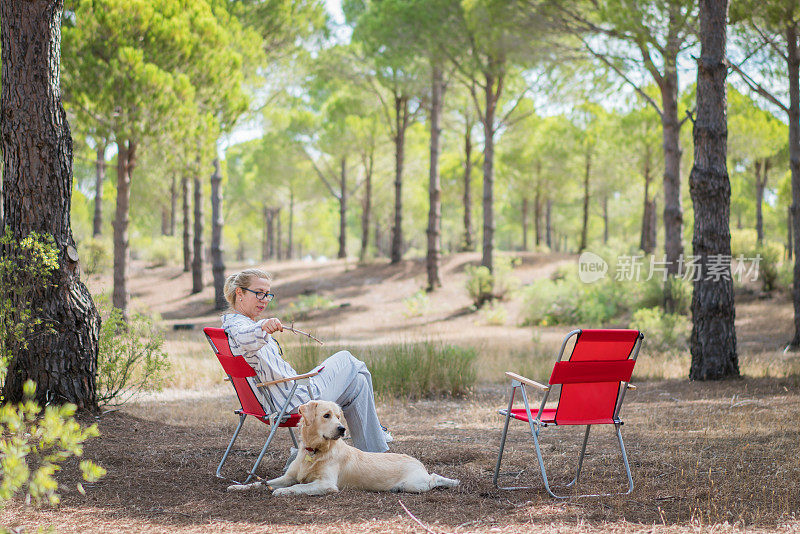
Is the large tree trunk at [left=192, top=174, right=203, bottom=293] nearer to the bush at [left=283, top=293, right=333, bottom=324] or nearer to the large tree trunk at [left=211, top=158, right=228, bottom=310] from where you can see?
the large tree trunk at [left=211, top=158, right=228, bottom=310]

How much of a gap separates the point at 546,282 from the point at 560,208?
23.8 meters

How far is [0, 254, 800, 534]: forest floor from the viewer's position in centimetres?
279

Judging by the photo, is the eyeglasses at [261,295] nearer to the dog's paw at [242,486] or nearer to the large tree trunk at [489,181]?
the dog's paw at [242,486]

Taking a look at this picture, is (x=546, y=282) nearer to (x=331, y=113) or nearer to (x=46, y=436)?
(x=331, y=113)

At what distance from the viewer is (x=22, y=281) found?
4.23 meters

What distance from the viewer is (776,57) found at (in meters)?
10.6

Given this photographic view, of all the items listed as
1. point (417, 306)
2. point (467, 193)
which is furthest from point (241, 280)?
point (467, 193)

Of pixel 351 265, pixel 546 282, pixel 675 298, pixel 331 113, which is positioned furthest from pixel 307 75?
pixel 675 298

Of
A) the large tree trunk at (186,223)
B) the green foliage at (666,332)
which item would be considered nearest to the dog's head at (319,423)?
the green foliage at (666,332)

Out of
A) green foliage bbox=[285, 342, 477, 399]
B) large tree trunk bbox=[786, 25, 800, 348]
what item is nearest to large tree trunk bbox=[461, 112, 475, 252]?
large tree trunk bbox=[786, 25, 800, 348]

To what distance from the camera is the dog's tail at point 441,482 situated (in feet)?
10.8

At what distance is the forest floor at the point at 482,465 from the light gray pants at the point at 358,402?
379 millimetres

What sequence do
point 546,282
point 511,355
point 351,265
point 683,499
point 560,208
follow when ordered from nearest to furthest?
point 683,499, point 511,355, point 546,282, point 351,265, point 560,208

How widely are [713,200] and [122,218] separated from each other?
783 centimetres
